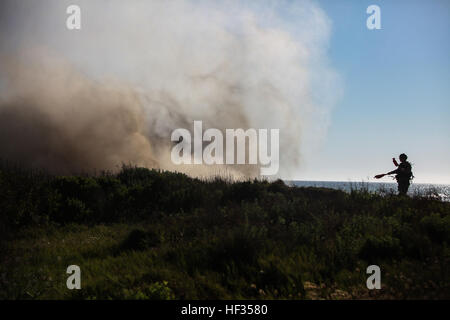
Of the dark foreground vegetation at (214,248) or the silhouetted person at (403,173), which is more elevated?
the silhouetted person at (403,173)

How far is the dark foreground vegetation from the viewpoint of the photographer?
227 inches

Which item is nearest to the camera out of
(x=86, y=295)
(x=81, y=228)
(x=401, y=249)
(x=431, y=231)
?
(x=86, y=295)

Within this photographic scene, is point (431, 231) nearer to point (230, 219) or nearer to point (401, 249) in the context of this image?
point (401, 249)

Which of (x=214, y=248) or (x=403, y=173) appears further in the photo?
(x=403, y=173)

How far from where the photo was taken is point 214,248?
7500 millimetres

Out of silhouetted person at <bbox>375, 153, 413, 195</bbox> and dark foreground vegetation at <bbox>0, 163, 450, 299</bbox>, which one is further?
silhouetted person at <bbox>375, 153, 413, 195</bbox>

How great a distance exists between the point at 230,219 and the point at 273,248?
11.7 feet

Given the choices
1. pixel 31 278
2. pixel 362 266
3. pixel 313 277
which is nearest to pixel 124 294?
pixel 31 278

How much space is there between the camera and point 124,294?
539cm

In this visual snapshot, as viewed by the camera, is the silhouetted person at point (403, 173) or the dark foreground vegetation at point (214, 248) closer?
the dark foreground vegetation at point (214, 248)

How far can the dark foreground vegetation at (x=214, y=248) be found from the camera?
5.77 meters

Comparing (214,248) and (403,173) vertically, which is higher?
(403,173)

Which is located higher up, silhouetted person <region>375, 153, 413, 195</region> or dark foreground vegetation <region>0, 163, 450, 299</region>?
silhouetted person <region>375, 153, 413, 195</region>
